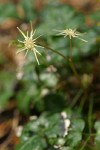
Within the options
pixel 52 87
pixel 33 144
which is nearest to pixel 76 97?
pixel 52 87

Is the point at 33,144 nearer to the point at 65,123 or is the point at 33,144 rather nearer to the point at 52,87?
the point at 65,123

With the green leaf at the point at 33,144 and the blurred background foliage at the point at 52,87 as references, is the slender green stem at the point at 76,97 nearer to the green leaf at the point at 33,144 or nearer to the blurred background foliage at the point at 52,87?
the blurred background foliage at the point at 52,87

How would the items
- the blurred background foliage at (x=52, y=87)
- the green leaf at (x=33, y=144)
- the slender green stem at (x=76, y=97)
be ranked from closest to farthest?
the green leaf at (x=33, y=144) < the blurred background foliage at (x=52, y=87) < the slender green stem at (x=76, y=97)

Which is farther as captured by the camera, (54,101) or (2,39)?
(2,39)

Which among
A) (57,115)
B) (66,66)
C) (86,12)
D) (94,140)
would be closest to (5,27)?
(86,12)

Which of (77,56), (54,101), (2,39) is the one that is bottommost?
(54,101)

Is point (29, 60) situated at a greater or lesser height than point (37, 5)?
lesser

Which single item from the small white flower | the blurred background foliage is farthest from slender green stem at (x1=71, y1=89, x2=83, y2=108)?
the small white flower

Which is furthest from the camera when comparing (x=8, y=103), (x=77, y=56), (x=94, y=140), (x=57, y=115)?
(x=8, y=103)

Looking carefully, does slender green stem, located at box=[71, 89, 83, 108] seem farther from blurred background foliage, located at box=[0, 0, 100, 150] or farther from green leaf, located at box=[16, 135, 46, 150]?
green leaf, located at box=[16, 135, 46, 150]

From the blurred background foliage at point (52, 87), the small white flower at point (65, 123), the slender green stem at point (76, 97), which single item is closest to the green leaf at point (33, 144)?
the blurred background foliage at point (52, 87)

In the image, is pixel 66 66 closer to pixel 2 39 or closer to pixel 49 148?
pixel 49 148
